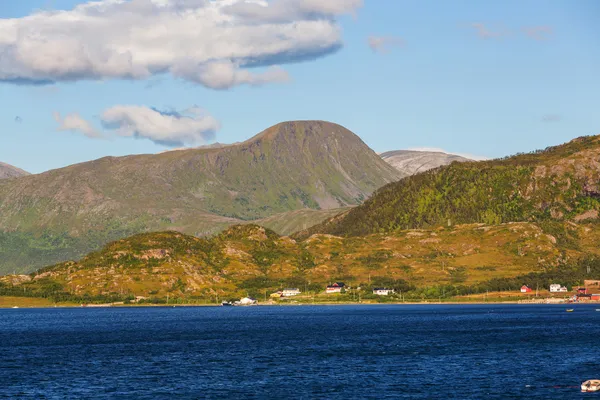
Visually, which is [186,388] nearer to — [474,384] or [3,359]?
[474,384]

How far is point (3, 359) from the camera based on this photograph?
200 metres

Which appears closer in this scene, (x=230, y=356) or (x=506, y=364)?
(x=506, y=364)

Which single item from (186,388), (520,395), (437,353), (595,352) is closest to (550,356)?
(595,352)

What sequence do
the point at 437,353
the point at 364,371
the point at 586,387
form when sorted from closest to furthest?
1. the point at 586,387
2. the point at 364,371
3. the point at 437,353

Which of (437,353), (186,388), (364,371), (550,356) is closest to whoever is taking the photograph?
(186,388)

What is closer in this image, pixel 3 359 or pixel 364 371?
pixel 364 371

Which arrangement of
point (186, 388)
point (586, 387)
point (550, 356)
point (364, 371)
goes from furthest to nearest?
point (550, 356) < point (364, 371) < point (186, 388) < point (586, 387)

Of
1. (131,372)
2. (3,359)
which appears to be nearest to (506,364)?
(131,372)

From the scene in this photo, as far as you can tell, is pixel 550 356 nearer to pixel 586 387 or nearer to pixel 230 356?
pixel 586 387

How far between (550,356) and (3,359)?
4990 inches

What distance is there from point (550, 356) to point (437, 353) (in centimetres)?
2614

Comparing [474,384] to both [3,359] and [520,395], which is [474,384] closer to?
[520,395]

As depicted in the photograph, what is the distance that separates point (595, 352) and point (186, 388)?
324 ft

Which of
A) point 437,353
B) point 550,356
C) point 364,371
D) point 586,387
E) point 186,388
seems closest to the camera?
point 586,387
